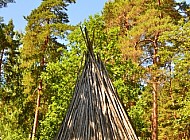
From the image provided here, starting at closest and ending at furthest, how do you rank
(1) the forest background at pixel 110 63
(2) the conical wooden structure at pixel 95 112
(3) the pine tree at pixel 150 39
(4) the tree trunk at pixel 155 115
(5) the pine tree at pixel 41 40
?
(2) the conical wooden structure at pixel 95 112 → (1) the forest background at pixel 110 63 → (4) the tree trunk at pixel 155 115 → (3) the pine tree at pixel 150 39 → (5) the pine tree at pixel 41 40

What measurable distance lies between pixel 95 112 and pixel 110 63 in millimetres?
9484

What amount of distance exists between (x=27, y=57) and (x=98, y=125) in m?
12.7

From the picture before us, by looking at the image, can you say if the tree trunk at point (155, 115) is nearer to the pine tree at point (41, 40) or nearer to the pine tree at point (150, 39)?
the pine tree at point (150, 39)

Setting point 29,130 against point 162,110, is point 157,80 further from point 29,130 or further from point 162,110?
point 29,130

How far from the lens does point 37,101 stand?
17.8 metres

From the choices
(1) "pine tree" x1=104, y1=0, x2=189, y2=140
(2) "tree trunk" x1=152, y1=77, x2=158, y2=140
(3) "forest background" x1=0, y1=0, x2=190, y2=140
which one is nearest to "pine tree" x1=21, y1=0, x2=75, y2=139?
(3) "forest background" x1=0, y1=0, x2=190, y2=140

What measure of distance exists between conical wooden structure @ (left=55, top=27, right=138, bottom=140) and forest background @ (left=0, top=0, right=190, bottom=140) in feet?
26.2

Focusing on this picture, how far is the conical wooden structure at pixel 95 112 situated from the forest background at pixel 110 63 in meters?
7.98

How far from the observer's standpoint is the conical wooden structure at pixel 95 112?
6102mm

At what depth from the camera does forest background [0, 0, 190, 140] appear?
14.9 m

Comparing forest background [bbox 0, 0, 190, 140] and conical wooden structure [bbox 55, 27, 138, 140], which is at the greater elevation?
forest background [bbox 0, 0, 190, 140]

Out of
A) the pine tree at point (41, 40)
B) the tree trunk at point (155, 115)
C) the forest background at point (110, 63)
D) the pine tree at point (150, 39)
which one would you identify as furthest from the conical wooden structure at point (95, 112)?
the pine tree at point (41, 40)

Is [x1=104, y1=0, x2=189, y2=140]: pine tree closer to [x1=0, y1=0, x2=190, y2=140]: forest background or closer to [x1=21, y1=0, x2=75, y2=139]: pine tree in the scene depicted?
[x1=0, y1=0, x2=190, y2=140]: forest background

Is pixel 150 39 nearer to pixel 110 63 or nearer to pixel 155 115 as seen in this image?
pixel 110 63
